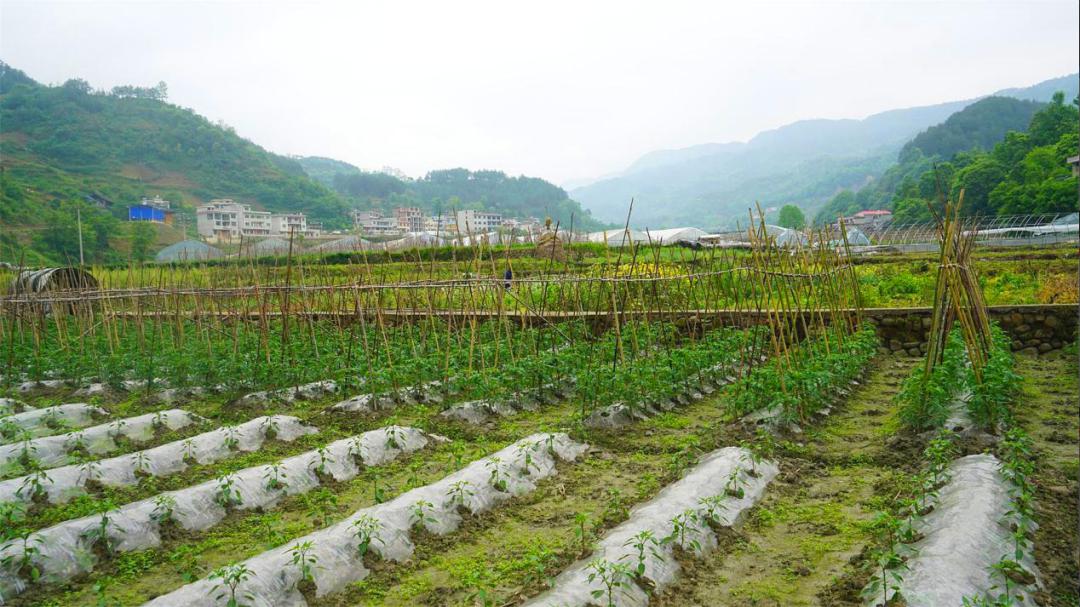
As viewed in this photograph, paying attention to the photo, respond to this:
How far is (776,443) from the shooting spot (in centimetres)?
673

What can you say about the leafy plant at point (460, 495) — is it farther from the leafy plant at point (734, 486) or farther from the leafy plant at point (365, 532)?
the leafy plant at point (734, 486)

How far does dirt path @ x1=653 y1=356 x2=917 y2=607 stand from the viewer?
421cm

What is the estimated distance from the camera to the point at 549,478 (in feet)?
20.6

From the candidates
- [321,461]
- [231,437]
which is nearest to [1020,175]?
[321,461]

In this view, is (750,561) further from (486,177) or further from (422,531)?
(486,177)

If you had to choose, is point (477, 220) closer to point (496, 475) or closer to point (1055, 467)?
point (496, 475)

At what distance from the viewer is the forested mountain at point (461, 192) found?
86625 mm

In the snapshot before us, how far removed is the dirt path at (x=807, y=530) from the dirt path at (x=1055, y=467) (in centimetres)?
103

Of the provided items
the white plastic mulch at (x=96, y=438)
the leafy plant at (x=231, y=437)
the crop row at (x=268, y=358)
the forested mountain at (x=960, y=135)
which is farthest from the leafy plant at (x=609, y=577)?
the forested mountain at (x=960, y=135)

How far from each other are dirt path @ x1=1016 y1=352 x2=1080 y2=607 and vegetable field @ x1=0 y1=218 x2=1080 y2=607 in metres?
0.03

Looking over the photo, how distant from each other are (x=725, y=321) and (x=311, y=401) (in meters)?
7.50

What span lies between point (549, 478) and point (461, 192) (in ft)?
294

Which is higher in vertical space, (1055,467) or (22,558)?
(22,558)

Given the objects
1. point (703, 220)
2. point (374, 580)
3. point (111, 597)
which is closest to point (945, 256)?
point (374, 580)
